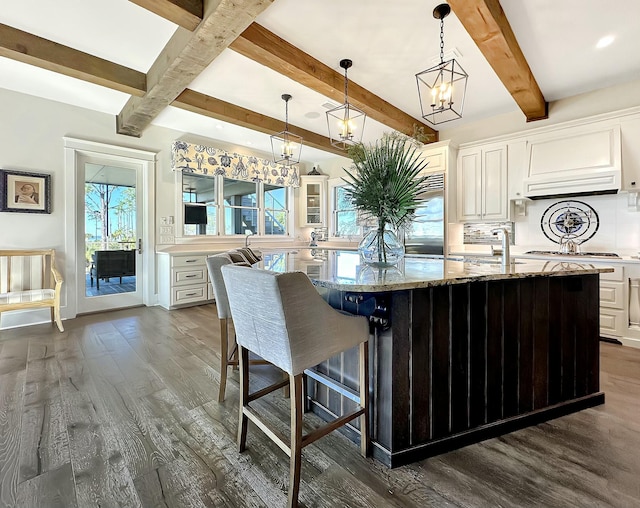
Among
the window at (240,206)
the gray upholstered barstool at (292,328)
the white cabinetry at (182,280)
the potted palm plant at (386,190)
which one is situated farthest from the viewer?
the window at (240,206)

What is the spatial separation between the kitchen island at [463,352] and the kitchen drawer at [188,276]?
326 cm

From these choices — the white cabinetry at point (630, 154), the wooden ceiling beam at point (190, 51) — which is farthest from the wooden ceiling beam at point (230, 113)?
the white cabinetry at point (630, 154)

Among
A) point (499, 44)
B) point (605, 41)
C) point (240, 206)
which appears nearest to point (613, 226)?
point (605, 41)

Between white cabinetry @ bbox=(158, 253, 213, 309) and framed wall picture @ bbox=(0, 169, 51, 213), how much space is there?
1.49m

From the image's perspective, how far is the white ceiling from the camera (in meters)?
2.26

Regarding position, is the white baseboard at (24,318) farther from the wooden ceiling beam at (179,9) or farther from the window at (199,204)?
the wooden ceiling beam at (179,9)

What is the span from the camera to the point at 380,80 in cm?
331

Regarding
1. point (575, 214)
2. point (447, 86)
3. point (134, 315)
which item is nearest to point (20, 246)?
point (134, 315)

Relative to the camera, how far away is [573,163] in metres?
3.50

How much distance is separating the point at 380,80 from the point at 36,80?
3.76 meters

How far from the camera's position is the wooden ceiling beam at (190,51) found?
199 cm

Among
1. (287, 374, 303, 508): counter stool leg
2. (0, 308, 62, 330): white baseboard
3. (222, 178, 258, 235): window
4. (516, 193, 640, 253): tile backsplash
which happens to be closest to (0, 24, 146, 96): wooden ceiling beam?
(222, 178, 258, 235): window

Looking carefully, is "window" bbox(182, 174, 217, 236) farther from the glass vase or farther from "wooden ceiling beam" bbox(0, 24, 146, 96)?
the glass vase

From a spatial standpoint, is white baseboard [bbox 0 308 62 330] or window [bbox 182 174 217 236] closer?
white baseboard [bbox 0 308 62 330]
